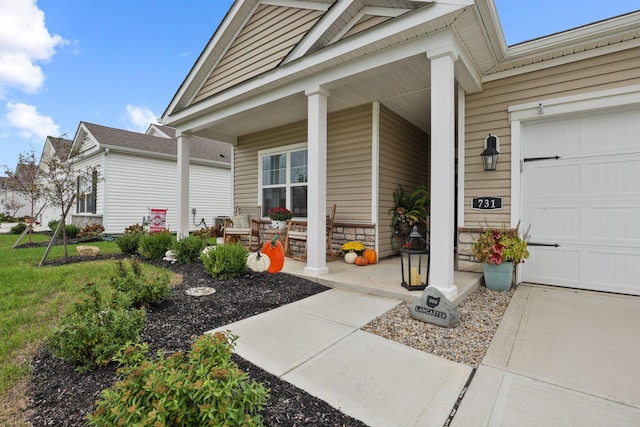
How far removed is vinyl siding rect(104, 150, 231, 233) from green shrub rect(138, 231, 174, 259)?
464 centimetres

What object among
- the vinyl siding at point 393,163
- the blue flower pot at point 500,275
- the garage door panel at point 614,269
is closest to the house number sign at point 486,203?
the blue flower pot at point 500,275

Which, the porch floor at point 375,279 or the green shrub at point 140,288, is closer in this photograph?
the green shrub at point 140,288

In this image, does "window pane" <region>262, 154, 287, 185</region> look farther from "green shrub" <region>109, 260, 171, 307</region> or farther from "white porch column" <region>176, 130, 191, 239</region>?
"green shrub" <region>109, 260, 171, 307</region>

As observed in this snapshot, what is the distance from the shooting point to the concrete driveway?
1.43 m

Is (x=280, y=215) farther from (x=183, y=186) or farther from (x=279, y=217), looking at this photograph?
(x=183, y=186)

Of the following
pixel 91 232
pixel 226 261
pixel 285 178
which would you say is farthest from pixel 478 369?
pixel 91 232

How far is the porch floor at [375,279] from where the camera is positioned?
312 cm

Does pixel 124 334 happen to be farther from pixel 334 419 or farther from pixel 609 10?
pixel 609 10

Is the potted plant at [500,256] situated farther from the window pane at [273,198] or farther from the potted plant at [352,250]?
the window pane at [273,198]

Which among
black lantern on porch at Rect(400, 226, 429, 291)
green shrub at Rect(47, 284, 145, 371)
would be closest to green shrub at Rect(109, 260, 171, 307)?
green shrub at Rect(47, 284, 145, 371)

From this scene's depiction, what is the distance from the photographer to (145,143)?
10758 millimetres

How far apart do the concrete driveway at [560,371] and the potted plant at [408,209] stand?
7.81ft

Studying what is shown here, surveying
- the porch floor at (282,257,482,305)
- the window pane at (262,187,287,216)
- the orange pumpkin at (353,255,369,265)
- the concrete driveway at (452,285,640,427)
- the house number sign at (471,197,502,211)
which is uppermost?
the window pane at (262,187,287,216)

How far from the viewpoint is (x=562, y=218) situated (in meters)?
3.62
